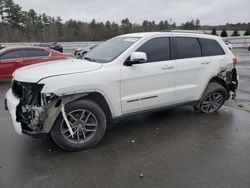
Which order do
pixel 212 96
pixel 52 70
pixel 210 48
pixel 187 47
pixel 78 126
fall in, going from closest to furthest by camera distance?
pixel 52 70 → pixel 78 126 → pixel 187 47 → pixel 210 48 → pixel 212 96

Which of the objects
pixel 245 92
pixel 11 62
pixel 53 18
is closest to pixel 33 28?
pixel 53 18

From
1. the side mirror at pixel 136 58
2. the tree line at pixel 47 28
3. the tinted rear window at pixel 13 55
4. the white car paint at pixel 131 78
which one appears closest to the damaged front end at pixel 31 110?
the white car paint at pixel 131 78

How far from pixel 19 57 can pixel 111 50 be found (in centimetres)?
612

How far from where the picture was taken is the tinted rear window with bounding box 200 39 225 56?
5020mm

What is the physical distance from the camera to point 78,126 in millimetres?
3633

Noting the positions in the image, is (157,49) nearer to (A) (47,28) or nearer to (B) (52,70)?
(B) (52,70)

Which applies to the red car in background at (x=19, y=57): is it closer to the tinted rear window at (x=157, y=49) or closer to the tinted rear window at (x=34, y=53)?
the tinted rear window at (x=34, y=53)

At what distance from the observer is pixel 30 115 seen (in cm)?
336

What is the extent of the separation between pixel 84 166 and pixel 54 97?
1061 mm

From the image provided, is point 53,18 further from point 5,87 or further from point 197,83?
point 197,83

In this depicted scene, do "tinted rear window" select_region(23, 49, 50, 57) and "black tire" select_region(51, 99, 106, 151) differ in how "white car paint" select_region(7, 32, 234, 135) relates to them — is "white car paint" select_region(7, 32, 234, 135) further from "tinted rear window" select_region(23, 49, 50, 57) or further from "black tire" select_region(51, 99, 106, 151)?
"tinted rear window" select_region(23, 49, 50, 57)

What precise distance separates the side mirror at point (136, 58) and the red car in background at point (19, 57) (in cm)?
642

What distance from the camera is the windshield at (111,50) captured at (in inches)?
160

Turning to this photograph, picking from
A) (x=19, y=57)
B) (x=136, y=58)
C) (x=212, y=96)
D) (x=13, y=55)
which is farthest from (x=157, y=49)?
(x=13, y=55)
